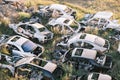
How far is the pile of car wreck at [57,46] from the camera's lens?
16141 millimetres

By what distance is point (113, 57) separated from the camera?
18594 mm

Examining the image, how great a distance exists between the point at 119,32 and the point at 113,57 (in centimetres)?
327

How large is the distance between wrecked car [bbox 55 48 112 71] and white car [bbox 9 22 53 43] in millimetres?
3229

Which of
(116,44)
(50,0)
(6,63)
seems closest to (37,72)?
(6,63)

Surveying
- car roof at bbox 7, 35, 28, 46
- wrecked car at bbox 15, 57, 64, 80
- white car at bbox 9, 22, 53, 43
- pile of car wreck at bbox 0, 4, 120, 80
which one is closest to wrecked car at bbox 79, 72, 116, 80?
pile of car wreck at bbox 0, 4, 120, 80

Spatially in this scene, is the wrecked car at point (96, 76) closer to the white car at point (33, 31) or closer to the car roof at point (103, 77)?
the car roof at point (103, 77)

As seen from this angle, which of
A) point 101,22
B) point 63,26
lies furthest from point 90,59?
point 101,22

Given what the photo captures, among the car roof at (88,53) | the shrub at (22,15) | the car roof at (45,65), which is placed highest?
the car roof at (88,53)

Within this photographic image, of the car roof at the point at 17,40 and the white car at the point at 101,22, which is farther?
the white car at the point at 101,22

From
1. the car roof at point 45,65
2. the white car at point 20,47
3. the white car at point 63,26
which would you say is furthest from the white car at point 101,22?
the car roof at point 45,65

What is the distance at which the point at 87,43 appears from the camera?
61.6 feet

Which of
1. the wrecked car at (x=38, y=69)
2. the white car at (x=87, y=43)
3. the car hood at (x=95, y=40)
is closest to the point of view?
the wrecked car at (x=38, y=69)

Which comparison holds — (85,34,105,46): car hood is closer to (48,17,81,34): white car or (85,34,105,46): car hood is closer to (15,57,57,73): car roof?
(48,17,81,34): white car

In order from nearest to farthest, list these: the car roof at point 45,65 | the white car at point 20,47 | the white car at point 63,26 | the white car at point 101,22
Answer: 1. the car roof at point 45,65
2. the white car at point 20,47
3. the white car at point 63,26
4. the white car at point 101,22
